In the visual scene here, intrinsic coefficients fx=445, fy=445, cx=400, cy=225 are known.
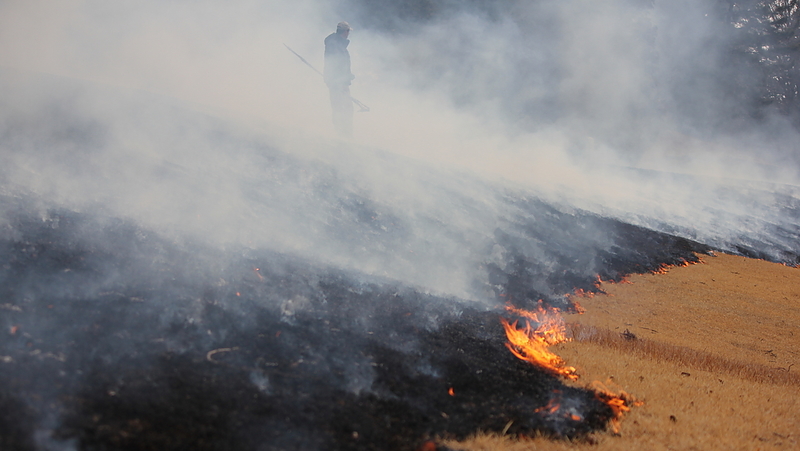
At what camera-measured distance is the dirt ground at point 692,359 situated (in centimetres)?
307

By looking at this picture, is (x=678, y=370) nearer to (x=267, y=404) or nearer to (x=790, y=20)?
(x=267, y=404)

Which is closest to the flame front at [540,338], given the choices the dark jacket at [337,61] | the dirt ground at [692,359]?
the dirt ground at [692,359]

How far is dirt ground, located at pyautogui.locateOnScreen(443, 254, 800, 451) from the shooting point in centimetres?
307

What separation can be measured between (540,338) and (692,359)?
157 centimetres

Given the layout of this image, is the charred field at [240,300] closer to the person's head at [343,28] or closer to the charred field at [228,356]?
the charred field at [228,356]

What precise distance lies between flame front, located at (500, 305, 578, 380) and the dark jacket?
6.62 meters

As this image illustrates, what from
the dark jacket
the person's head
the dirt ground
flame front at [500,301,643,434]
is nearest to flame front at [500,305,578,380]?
Result: flame front at [500,301,643,434]

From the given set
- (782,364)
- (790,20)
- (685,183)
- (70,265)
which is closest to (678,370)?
(782,364)

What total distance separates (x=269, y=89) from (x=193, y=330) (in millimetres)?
14717

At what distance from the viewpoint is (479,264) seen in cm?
596

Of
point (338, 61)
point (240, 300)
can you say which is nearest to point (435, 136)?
point (338, 61)

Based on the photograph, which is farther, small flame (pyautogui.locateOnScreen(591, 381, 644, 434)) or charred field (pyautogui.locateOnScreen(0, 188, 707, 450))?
small flame (pyautogui.locateOnScreen(591, 381, 644, 434))

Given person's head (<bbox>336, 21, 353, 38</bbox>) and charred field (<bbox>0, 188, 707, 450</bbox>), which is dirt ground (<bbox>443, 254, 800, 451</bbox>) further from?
person's head (<bbox>336, 21, 353, 38</bbox>)

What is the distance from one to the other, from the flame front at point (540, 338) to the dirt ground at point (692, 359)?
5.4 inches
